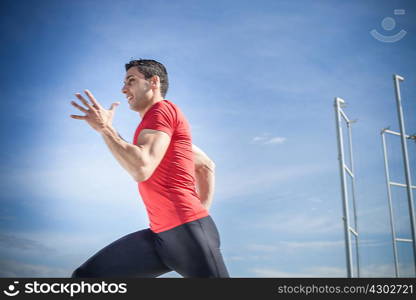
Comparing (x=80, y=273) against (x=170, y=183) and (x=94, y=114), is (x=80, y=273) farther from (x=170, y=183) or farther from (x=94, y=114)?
Answer: (x=94, y=114)

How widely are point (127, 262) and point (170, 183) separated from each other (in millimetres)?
352

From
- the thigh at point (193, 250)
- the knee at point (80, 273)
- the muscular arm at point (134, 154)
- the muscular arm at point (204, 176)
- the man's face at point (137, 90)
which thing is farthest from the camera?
the muscular arm at point (204, 176)

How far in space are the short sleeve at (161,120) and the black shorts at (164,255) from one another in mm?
346

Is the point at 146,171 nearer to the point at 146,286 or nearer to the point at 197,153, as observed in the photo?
the point at 146,286

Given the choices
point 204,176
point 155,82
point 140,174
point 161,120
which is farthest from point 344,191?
point 140,174

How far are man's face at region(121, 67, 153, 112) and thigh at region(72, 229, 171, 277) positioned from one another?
530mm

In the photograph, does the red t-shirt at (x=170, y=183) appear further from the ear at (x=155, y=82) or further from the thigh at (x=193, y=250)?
the ear at (x=155, y=82)

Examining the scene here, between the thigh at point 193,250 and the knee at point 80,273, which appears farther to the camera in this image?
the knee at point 80,273

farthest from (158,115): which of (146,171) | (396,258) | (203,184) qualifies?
(396,258)

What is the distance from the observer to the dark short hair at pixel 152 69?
1615mm

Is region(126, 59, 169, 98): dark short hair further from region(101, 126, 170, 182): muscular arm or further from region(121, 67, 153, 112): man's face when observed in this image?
region(101, 126, 170, 182): muscular arm

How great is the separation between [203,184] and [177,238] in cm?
48
